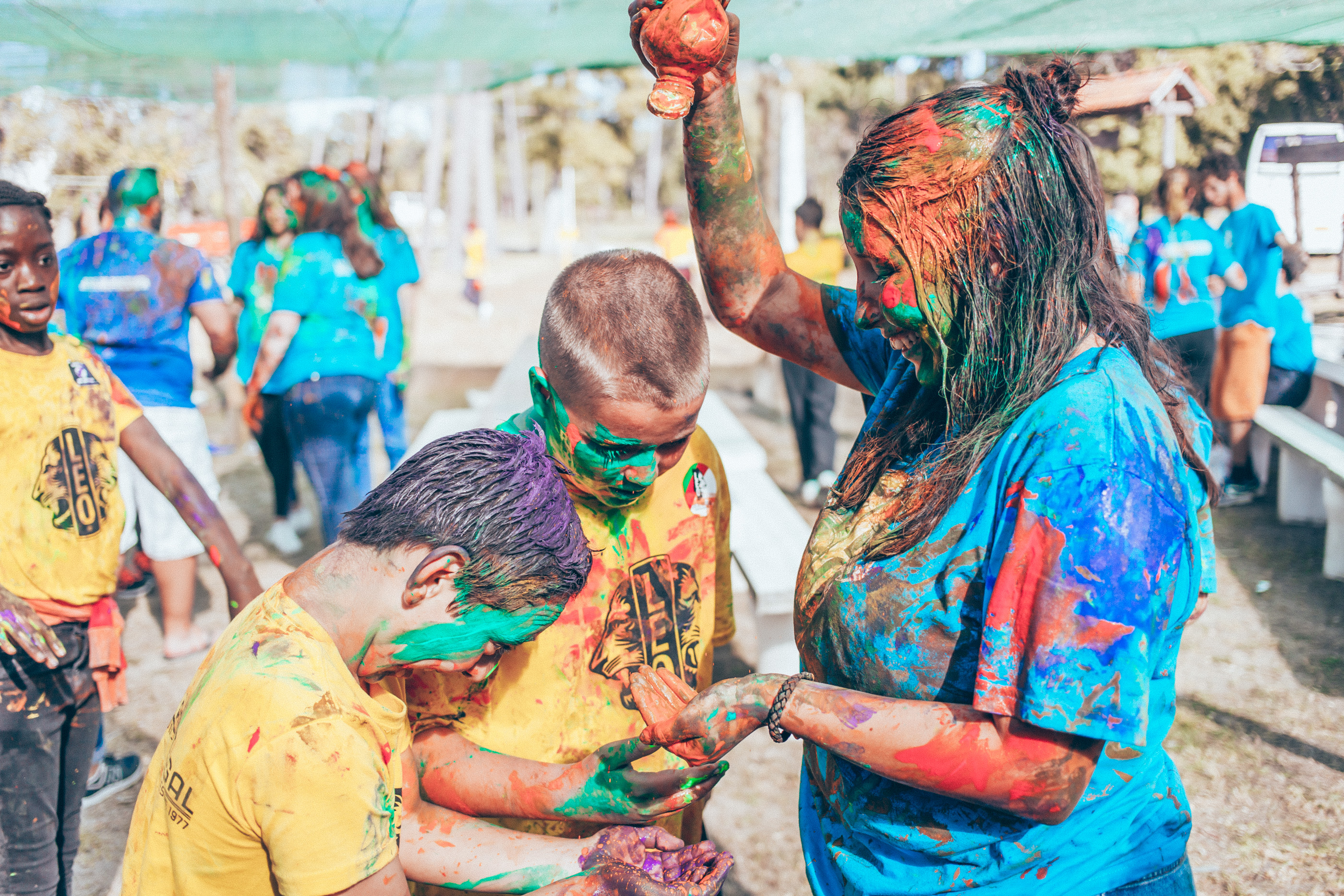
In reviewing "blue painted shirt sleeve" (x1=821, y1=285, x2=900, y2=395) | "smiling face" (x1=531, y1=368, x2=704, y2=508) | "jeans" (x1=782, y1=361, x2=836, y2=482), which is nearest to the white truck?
"jeans" (x1=782, y1=361, x2=836, y2=482)

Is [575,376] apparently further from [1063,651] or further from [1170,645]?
[1170,645]

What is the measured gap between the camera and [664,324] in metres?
1.70

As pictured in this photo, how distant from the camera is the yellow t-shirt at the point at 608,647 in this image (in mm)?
1724

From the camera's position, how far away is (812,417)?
6719 mm

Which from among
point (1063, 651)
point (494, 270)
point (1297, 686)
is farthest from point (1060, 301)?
point (494, 270)

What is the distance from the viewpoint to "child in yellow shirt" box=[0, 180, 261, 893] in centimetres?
223

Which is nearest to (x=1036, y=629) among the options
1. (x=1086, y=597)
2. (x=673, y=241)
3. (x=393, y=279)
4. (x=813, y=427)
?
(x=1086, y=597)

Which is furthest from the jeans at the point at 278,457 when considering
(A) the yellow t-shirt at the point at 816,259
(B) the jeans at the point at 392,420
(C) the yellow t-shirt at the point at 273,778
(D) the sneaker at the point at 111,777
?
(C) the yellow t-shirt at the point at 273,778

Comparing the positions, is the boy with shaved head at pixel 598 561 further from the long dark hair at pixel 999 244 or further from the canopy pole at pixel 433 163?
the canopy pole at pixel 433 163

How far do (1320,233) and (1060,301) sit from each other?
4906mm

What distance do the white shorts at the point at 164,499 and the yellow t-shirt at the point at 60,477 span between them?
2.18 m

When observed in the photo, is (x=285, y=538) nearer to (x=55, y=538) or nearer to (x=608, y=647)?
(x=55, y=538)

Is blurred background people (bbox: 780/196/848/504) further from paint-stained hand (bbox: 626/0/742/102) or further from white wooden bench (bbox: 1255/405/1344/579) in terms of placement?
paint-stained hand (bbox: 626/0/742/102)

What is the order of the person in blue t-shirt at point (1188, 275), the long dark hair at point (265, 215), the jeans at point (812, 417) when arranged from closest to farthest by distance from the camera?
the long dark hair at point (265, 215), the person in blue t-shirt at point (1188, 275), the jeans at point (812, 417)
